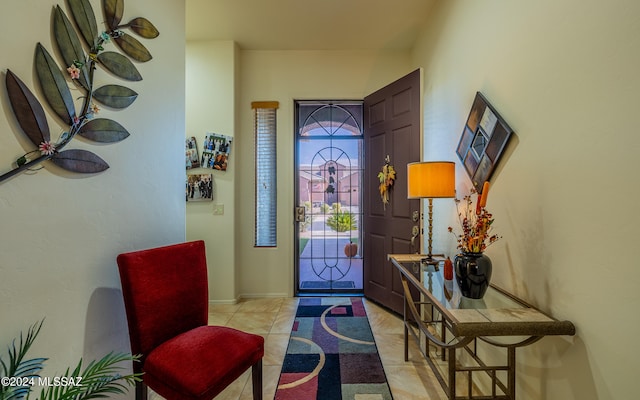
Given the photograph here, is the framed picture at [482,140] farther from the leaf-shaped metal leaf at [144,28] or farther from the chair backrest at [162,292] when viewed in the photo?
the leaf-shaped metal leaf at [144,28]

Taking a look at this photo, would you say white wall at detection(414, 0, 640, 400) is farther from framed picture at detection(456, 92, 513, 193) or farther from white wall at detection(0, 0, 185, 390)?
white wall at detection(0, 0, 185, 390)

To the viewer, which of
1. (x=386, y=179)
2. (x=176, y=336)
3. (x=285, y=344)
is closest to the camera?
(x=176, y=336)

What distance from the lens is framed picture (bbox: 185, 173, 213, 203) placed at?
118 inches

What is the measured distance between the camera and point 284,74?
10.5 feet

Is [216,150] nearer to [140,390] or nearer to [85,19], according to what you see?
[85,19]

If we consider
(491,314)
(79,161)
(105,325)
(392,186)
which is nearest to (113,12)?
(79,161)

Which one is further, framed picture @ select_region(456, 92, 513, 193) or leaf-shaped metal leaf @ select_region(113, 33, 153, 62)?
framed picture @ select_region(456, 92, 513, 193)

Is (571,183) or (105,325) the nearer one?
(571,183)

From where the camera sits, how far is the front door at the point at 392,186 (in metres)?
2.46

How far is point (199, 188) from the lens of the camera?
3.01 m

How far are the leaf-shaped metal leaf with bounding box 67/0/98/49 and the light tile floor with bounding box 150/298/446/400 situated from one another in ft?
6.95

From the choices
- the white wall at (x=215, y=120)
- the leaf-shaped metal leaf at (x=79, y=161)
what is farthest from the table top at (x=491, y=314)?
the white wall at (x=215, y=120)

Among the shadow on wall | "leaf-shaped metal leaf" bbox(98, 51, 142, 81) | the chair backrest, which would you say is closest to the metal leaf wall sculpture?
"leaf-shaped metal leaf" bbox(98, 51, 142, 81)

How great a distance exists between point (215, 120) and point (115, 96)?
5.76 ft
